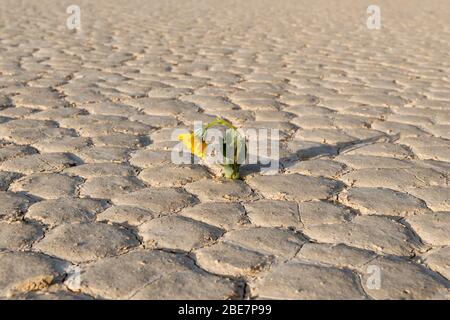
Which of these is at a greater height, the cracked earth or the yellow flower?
the yellow flower

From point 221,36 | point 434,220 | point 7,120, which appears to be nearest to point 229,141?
point 434,220

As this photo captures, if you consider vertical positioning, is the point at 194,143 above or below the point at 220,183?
above

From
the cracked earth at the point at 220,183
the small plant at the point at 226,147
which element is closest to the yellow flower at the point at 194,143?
the small plant at the point at 226,147

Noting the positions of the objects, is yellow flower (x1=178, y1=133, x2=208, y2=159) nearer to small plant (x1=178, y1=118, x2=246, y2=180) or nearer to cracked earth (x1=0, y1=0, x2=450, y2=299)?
small plant (x1=178, y1=118, x2=246, y2=180)

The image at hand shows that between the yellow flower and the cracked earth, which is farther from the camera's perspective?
the yellow flower

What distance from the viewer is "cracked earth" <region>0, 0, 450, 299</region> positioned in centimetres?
194

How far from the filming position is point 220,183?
2.71 meters

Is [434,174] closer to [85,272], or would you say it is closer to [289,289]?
[289,289]

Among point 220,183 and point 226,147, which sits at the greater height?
point 226,147

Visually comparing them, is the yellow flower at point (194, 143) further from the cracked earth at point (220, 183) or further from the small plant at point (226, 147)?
the cracked earth at point (220, 183)

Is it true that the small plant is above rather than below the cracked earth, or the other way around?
above

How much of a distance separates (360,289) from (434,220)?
65cm

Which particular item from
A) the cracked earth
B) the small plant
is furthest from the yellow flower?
the cracked earth

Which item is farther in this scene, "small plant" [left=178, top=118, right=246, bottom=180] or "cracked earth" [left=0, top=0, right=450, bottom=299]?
"small plant" [left=178, top=118, right=246, bottom=180]
